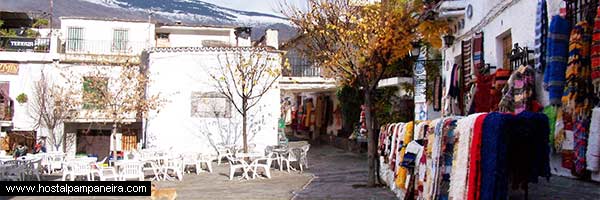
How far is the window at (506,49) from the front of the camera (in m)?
9.83

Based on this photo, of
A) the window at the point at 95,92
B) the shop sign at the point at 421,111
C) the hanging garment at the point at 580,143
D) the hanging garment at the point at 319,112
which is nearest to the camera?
the hanging garment at the point at 580,143

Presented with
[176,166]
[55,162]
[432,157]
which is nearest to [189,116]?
[55,162]

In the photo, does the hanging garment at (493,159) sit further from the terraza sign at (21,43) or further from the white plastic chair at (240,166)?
the terraza sign at (21,43)

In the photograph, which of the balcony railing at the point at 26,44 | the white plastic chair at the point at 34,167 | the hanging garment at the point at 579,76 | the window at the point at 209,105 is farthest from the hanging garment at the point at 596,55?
the balcony railing at the point at 26,44

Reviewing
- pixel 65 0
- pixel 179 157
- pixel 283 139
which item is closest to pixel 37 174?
pixel 179 157

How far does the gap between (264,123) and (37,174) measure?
29.3 ft

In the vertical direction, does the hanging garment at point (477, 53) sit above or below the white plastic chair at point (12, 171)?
above

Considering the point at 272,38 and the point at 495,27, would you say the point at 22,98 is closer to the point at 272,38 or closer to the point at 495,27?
the point at 272,38

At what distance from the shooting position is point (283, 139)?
25031 millimetres

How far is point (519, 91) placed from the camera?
8.20 meters

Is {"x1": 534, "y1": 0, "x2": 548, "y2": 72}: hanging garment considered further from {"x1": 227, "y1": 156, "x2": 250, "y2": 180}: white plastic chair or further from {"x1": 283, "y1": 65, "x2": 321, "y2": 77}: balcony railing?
{"x1": 283, "y1": 65, "x2": 321, "y2": 77}: balcony railing

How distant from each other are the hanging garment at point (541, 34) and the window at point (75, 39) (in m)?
25.5

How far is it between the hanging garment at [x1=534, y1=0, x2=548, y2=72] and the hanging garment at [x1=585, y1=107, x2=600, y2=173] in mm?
1694

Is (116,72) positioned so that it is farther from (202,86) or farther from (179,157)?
(179,157)
